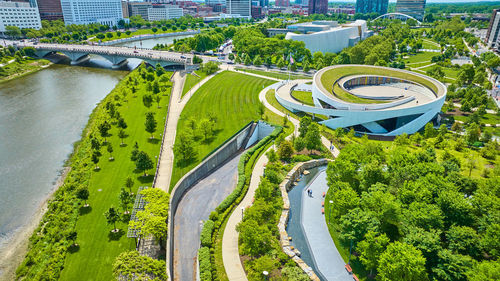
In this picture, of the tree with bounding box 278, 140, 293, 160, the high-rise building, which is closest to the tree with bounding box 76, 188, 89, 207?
the tree with bounding box 278, 140, 293, 160

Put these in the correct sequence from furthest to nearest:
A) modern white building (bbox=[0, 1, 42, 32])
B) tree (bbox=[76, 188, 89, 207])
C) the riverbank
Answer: modern white building (bbox=[0, 1, 42, 32])
the riverbank
tree (bbox=[76, 188, 89, 207])

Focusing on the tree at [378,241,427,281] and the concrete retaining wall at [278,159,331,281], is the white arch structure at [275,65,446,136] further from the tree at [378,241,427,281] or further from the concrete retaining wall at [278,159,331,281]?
the tree at [378,241,427,281]

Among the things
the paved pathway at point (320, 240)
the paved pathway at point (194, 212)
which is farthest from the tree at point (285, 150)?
the paved pathway at point (194, 212)

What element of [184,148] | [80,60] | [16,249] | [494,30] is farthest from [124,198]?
[494,30]

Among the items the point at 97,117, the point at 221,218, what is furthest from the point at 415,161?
the point at 97,117

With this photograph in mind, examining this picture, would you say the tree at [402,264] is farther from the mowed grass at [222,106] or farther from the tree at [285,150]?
the mowed grass at [222,106]

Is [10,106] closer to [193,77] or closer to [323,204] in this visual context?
[193,77]
